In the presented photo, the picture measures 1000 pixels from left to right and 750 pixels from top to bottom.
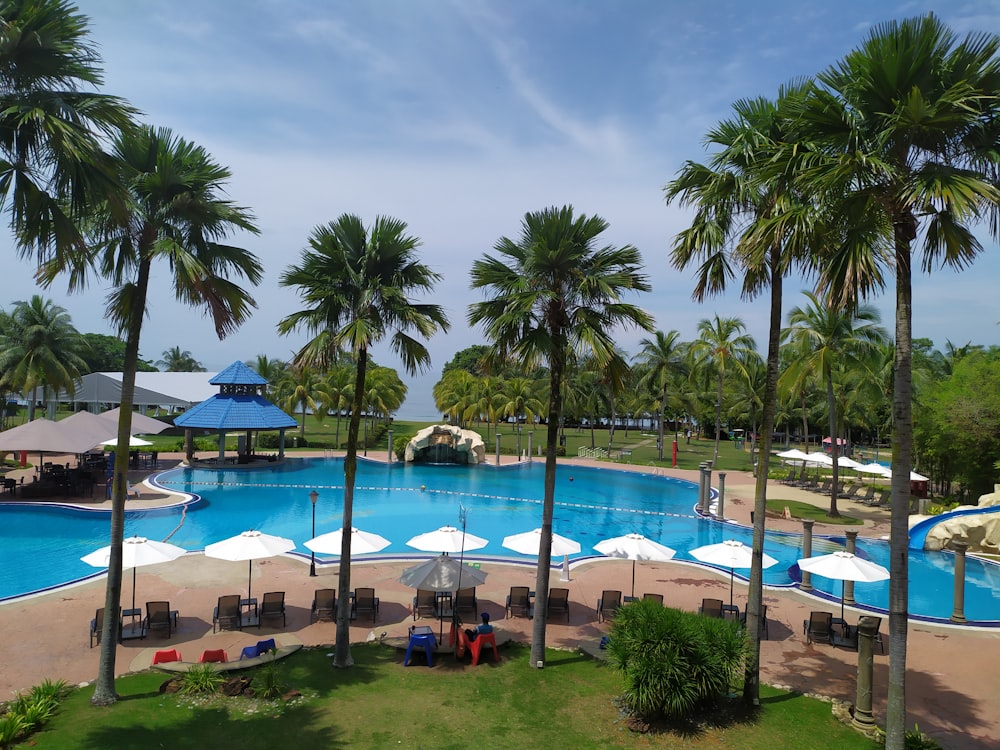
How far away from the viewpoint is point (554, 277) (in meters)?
11.7

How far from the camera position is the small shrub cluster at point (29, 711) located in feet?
26.6

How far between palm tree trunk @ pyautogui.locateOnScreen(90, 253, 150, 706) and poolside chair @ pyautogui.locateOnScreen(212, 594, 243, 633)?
3.64 m

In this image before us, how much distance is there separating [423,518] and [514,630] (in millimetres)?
14756

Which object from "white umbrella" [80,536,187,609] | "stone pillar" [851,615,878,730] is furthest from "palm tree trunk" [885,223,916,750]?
"white umbrella" [80,536,187,609]

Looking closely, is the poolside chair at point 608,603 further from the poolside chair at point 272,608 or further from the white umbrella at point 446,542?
the poolside chair at point 272,608

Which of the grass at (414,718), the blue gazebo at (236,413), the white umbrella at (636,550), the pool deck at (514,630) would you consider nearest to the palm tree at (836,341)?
the pool deck at (514,630)

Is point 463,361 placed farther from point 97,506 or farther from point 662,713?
point 662,713

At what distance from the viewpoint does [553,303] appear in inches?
459

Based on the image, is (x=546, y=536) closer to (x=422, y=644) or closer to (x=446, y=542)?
(x=422, y=644)

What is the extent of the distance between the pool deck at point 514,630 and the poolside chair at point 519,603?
0.27 metres

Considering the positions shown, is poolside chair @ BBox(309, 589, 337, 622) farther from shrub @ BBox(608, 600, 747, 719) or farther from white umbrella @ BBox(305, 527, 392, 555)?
shrub @ BBox(608, 600, 747, 719)

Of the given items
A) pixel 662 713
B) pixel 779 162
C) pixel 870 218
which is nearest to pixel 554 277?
pixel 779 162

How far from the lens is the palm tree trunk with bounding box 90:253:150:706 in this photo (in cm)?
945

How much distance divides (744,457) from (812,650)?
47102 mm
